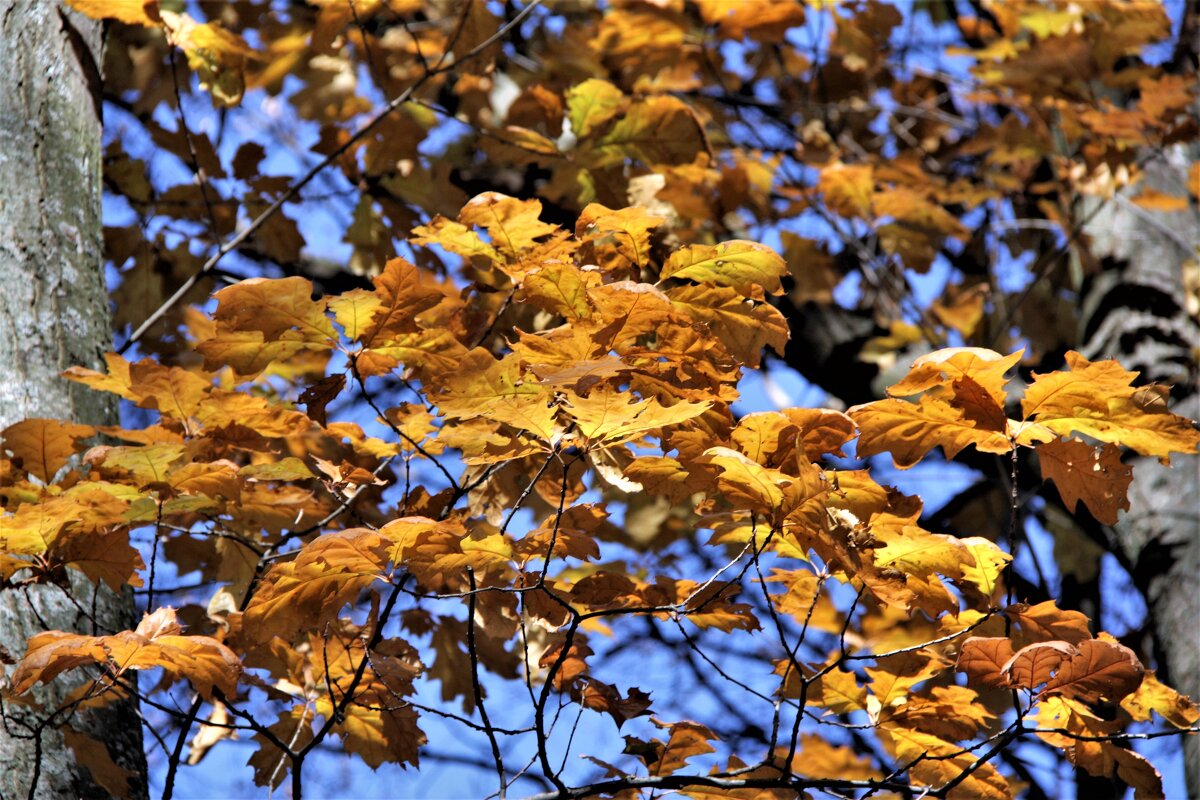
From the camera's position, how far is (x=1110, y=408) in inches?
54.0

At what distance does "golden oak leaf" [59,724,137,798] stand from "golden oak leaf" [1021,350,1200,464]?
1351mm

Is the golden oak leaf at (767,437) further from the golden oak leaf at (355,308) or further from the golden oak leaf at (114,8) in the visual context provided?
the golden oak leaf at (114,8)

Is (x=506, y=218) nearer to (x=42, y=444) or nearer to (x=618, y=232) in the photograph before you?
(x=618, y=232)

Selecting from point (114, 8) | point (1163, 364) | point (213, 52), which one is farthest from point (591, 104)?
point (1163, 364)

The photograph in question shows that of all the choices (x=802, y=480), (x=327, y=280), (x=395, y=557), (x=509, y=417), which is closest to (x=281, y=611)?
(x=395, y=557)

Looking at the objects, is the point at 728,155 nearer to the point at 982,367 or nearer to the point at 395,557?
the point at 982,367

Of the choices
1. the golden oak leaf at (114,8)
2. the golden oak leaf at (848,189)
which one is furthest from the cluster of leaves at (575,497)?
the golden oak leaf at (848,189)

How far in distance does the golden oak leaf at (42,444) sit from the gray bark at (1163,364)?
219 cm

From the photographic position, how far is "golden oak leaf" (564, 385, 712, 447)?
1.17m

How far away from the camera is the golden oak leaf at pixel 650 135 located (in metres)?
2.33

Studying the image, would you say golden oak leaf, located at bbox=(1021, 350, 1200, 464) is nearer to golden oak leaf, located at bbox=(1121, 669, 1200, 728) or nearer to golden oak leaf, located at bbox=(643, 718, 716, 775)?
golden oak leaf, located at bbox=(1121, 669, 1200, 728)

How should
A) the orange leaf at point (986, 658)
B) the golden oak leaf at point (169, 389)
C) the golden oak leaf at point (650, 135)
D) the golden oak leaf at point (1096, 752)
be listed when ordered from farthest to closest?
the golden oak leaf at point (650, 135) < the golden oak leaf at point (169, 389) < the golden oak leaf at point (1096, 752) < the orange leaf at point (986, 658)

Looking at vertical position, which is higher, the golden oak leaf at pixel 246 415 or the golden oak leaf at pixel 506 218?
the golden oak leaf at pixel 506 218

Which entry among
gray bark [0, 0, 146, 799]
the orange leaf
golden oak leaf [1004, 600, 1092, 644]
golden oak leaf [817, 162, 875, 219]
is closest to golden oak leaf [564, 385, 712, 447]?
the orange leaf
